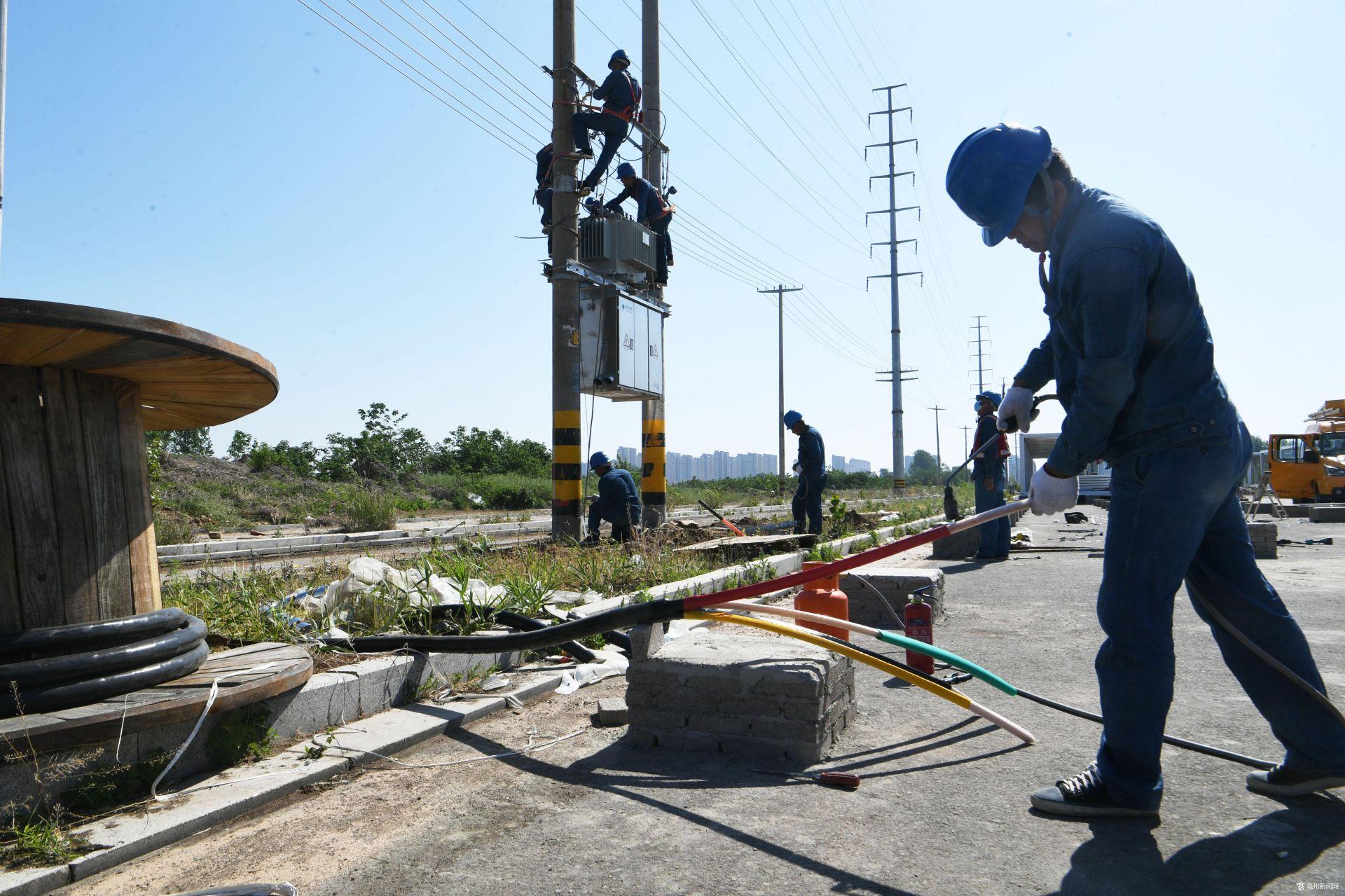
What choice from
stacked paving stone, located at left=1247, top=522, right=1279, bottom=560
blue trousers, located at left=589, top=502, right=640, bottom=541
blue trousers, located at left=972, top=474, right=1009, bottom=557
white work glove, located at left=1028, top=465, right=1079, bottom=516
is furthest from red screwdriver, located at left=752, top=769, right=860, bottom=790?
stacked paving stone, located at left=1247, top=522, right=1279, bottom=560

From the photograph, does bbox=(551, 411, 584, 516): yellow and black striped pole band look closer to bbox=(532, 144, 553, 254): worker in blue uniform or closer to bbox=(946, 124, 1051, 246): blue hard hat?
bbox=(532, 144, 553, 254): worker in blue uniform

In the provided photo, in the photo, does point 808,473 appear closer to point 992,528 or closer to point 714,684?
point 992,528

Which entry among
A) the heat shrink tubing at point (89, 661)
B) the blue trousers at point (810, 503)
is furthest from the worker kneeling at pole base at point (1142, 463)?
the blue trousers at point (810, 503)

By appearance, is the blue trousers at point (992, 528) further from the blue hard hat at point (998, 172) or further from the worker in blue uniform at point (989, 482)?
the blue hard hat at point (998, 172)

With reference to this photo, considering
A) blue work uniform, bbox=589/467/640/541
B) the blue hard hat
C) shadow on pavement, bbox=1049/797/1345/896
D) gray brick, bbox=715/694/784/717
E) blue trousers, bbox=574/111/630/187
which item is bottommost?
shadow on pavement, bbox=1049/797/1345/896

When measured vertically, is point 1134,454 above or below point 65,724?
above

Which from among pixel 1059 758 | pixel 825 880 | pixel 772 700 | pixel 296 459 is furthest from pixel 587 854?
pixel 296 459

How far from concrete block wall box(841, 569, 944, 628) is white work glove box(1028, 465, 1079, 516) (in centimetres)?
339

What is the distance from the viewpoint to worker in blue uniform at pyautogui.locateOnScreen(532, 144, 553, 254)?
38.0 ft

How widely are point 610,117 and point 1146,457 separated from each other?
9853 millimetres

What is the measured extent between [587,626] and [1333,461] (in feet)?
97.0

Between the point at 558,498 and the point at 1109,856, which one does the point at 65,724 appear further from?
the point at 558,498

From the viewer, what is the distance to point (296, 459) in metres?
32.4

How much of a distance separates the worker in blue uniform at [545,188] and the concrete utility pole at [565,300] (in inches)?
15.6
